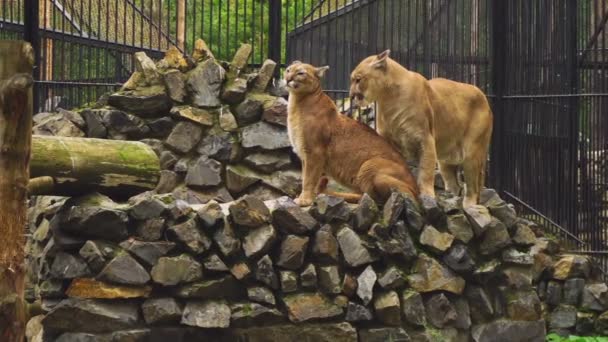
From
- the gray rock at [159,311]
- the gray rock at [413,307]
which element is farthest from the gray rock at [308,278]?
the gray rock at [159,311]

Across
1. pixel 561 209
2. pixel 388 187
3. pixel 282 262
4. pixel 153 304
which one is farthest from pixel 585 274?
pixel 153 304

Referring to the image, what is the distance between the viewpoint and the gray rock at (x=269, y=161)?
11523 mm

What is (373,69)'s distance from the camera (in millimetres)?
10062

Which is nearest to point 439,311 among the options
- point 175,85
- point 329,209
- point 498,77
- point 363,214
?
point 363,214

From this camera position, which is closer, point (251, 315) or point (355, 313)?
point (251, 315)

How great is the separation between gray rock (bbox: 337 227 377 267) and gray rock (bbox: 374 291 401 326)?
1.07 feet

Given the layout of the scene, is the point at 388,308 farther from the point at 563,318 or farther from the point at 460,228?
the point at 563,318

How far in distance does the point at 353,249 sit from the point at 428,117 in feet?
4.52

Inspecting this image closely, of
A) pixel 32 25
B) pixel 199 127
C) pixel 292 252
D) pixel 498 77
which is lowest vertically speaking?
pixel 292 252

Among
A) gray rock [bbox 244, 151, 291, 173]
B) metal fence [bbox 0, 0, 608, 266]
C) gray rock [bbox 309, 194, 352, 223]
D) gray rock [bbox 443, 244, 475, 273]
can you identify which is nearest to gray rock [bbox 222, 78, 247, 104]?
gray rock [bbox 244, 151, 291, 173]

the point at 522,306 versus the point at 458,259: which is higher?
the point at 458,259

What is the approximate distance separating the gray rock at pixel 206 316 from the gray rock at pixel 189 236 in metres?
0.45

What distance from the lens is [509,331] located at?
10.4 meters

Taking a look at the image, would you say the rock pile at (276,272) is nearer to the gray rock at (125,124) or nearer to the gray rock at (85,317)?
the gray rock at (85,317)
